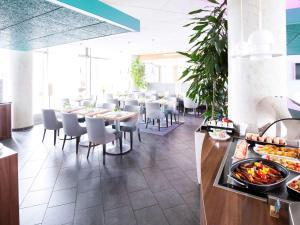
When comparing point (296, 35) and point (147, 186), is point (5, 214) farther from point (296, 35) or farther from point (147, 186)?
point (296, 35)

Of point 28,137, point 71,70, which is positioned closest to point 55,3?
point 28,137

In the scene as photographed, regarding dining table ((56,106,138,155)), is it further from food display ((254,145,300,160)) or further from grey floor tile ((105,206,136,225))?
food display ((254,145,300,160))

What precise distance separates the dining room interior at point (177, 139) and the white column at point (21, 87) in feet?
0.10

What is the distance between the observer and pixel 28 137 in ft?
18.0

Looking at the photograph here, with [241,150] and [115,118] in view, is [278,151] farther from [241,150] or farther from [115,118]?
[115,118]

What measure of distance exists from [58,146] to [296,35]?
6877 millimetres

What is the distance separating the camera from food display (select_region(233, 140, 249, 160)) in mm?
1523

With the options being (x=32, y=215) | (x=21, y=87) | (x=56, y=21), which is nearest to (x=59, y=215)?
(x=32, y=215)

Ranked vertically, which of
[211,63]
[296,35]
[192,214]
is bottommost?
[192,214]

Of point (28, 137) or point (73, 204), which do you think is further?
point (28, 137)

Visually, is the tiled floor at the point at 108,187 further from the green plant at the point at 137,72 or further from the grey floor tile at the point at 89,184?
the green plant at the point at 137,72

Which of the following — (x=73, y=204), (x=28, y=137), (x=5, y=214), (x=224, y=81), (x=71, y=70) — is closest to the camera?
(x=5, y=214)

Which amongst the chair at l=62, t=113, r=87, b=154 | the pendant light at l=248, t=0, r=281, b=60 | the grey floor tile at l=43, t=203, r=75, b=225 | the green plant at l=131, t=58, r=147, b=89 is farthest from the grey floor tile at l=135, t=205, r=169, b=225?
the green plant at l=131, t=58, r=147, b=89

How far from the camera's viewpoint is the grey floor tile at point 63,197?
2570 millimetres
